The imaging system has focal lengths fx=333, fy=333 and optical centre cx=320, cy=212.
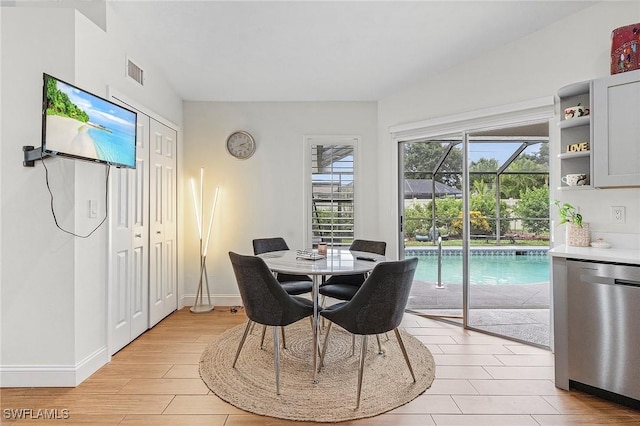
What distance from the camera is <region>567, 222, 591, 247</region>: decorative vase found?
251cm

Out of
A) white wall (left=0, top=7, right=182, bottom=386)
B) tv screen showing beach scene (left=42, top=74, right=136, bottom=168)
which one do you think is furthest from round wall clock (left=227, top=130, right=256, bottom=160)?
white wall (left=0, top=7, right=182, bottom=386)

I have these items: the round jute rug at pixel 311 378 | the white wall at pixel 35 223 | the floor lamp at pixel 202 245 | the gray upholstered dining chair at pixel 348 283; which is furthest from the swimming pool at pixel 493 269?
the white wall at pixel 35 223

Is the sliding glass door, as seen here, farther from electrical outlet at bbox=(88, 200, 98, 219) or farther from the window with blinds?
electrical outlet at bbox=(88, 200, 98, 219)

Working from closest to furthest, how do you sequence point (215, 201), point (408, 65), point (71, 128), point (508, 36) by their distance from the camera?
1. point (71, 128)
2. point (508, 36)
3. point (408, 65)
4. point (215, 201)

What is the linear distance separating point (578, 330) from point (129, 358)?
3301mm

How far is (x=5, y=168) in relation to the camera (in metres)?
2.26

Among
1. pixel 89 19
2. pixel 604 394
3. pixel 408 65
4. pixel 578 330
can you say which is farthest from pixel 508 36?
pixel 89 19

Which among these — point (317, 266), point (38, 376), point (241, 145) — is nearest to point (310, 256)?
point (317, 266)

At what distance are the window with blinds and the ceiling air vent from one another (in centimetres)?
202

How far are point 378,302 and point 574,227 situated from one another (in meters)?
1.74

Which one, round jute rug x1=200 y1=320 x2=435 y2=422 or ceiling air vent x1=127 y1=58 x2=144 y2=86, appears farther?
ceiling air vent x1=127 y1=58 x2=144 y2=86

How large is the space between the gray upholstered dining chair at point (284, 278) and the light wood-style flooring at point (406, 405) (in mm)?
924

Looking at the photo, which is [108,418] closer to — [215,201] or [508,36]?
[215,201]

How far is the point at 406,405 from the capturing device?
2.05 meters
